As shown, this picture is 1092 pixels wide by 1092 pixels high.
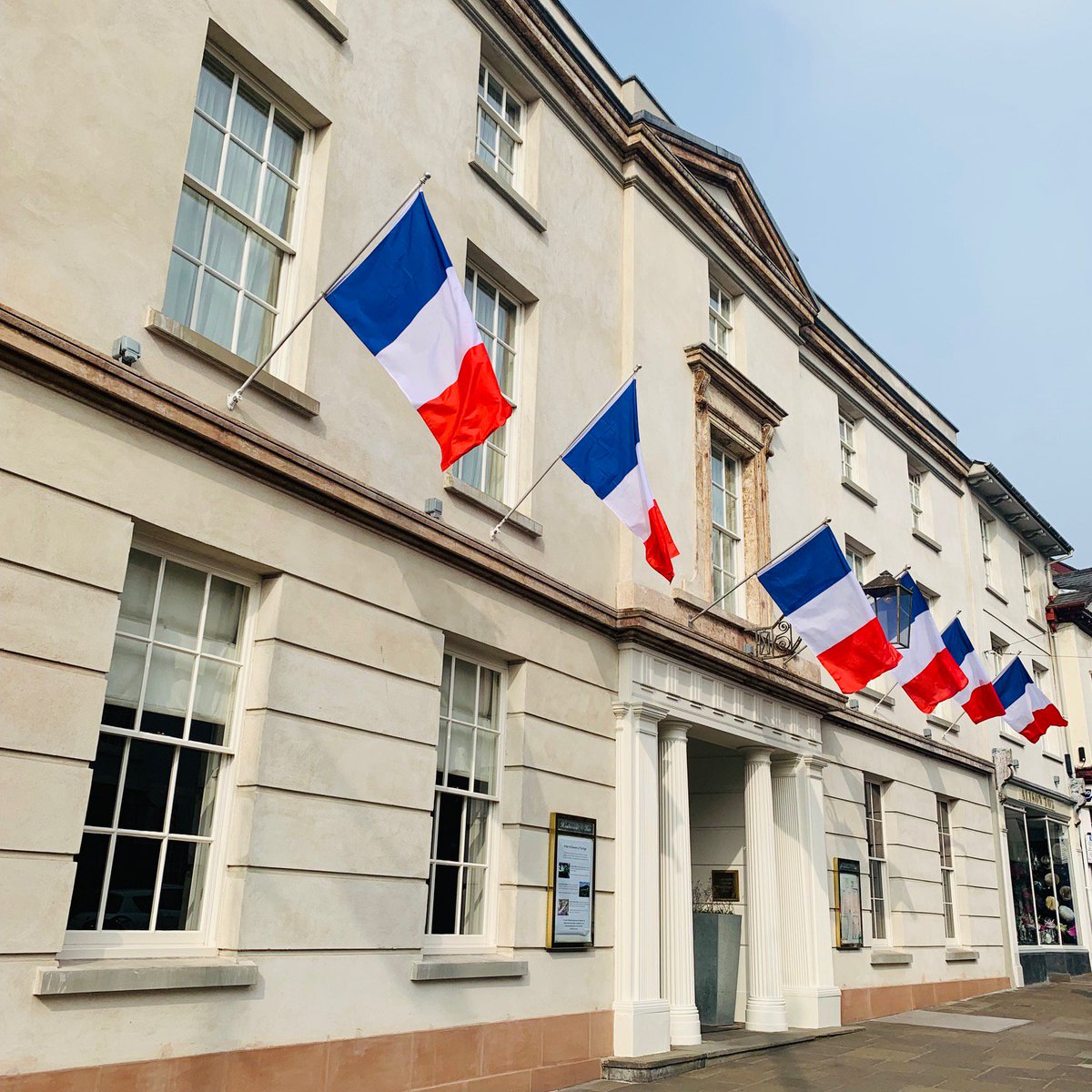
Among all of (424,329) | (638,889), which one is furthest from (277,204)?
(638,889)

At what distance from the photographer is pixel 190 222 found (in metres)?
8.83

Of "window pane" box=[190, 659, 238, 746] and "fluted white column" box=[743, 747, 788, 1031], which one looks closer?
"window pane" box=[190, 659, 238, 746]

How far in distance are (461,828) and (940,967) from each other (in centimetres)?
1361

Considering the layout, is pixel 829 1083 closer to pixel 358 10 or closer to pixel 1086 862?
pixel 358 10

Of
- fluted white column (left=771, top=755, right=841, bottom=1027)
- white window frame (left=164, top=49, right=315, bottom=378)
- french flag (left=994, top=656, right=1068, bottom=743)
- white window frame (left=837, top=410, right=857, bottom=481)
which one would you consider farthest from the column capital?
french flag (left=994, top=656, right=1068, bottom=743)

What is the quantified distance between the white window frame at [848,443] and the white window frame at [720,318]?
4632mm

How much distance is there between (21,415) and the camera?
23.0 feet

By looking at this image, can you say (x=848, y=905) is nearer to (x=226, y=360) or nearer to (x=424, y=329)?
(x=424, y=329)

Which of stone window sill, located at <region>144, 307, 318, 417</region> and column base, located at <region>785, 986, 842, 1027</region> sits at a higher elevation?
stone window sill, located at <region>144, 307, 318, 417</region>

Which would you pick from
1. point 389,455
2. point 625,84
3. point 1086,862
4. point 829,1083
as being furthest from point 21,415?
point 1086,862

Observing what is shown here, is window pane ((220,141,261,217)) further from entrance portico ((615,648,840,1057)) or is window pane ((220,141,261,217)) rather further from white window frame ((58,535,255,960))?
entrance portico ((615,648,840,1057))

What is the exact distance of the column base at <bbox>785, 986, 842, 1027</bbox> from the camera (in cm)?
1534

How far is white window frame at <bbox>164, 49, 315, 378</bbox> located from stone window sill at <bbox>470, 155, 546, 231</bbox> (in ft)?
8.05

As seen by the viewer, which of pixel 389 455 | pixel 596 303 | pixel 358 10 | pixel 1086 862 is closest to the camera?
pixel 389 455
